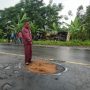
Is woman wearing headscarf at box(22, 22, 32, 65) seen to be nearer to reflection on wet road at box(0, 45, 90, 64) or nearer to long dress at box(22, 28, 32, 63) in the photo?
long dress at box(22, 28, 32, 63)

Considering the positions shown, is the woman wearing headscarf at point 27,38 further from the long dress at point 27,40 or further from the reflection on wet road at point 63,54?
the reflection on wet road at point 63,54

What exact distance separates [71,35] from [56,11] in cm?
852

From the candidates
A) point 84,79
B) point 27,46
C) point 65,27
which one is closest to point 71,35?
point 65,27

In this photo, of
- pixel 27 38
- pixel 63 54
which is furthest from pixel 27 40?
pixel 63 54

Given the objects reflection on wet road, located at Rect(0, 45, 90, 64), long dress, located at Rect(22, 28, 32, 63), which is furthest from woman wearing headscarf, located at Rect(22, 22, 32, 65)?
reflection on wet road, located at Rect(0, 45, 90, 64)

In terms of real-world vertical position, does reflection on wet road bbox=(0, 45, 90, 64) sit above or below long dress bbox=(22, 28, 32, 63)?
below

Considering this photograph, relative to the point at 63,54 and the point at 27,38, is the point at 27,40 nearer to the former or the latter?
the point at 27,38

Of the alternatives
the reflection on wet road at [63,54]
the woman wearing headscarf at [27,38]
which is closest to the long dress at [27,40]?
the woman wearing headscarf at [27,38]

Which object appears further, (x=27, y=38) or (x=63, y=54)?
(x=63, y=54)

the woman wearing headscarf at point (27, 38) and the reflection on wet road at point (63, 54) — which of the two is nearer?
the woman wearing headscarf at point (27, 38)

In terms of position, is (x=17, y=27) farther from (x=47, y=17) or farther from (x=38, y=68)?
(x=38, y=68)

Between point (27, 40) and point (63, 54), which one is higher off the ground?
point (27, 40)

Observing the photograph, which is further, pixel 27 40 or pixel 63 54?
pixel 63 54

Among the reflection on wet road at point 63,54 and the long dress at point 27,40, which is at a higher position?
the long dress at point 27,40
